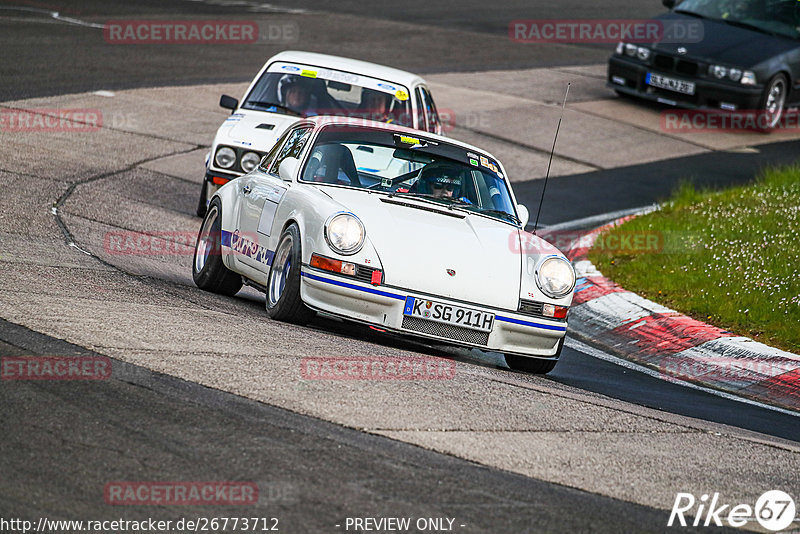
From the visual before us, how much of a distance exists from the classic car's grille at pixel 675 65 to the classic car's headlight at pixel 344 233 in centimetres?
1202

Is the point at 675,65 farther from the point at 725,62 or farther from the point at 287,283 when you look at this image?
the point at 287,283

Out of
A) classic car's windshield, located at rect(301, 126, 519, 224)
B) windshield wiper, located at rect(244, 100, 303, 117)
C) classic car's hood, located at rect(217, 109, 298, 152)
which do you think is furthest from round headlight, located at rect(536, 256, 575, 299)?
windshield wiper, located at rect(244, 100, 303, 117)

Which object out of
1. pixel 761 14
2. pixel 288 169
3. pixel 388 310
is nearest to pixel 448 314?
pixel 388 310

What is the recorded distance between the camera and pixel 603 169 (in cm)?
1664

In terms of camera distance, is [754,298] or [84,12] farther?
[84,12]

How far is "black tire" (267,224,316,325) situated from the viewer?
7.35 meters

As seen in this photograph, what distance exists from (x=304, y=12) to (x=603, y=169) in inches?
516

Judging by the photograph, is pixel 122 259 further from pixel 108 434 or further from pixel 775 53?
pixel 775 53

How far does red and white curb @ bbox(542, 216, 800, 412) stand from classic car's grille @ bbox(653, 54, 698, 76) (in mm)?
8191

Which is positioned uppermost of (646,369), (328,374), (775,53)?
(775,53)

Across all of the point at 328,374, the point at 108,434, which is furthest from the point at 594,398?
the point at 108,434

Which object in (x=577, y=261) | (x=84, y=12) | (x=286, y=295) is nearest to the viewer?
(x=286, y=295)

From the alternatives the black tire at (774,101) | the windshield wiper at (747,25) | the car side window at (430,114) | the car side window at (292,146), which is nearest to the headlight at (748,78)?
the black tire at (774,101)

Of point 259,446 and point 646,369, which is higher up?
point 259,446
